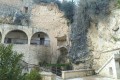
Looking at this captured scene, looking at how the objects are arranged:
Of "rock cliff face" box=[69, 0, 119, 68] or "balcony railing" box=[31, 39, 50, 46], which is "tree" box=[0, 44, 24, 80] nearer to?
"rock cliff face" box=[69, 0, 119, 68]

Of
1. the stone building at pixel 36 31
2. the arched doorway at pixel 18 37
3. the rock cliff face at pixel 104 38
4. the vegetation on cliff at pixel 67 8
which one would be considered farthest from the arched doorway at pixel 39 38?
the rock cliff face at pixel 104 38

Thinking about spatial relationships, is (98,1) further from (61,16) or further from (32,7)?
(32,7)

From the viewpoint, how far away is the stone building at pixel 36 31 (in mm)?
24078

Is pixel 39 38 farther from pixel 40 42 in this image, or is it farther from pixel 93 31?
pixel 93 31

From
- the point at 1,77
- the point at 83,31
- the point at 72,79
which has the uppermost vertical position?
the point at 83,31

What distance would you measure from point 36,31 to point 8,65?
19.5 metres

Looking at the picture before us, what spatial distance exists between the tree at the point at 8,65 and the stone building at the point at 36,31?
16.9m

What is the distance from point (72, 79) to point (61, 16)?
45.5 ft

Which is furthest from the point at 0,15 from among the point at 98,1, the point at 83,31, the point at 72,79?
the point at 72,79

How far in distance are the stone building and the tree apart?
16.9m

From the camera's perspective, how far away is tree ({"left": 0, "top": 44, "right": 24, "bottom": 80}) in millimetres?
5977

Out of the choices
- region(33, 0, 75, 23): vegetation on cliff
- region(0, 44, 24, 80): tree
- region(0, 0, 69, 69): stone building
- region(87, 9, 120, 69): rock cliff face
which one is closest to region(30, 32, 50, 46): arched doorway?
region(0, 0, 69, 69): stone building

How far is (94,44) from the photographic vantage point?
716 inches

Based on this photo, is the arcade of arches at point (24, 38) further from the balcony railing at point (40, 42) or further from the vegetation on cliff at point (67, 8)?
the vegetation on cliff at point (67, 8)
